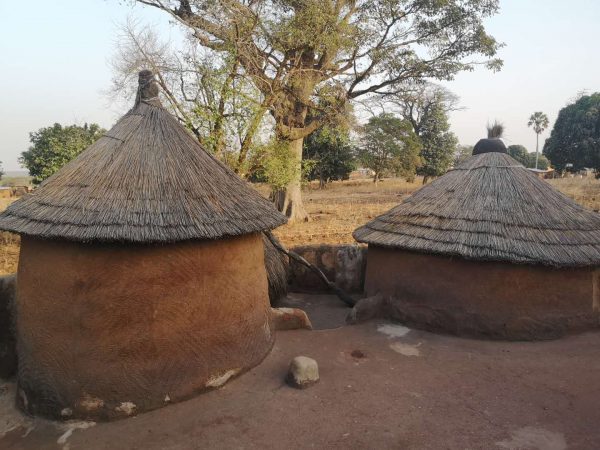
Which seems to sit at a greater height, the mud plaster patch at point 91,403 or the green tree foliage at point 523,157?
the green tree foliage at point 523,157

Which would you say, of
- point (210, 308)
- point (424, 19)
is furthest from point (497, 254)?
point (424, 19)

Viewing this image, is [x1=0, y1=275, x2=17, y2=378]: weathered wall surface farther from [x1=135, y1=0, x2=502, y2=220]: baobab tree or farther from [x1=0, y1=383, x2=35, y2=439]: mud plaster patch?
[x1=135, y1=0, x2=502, y2=220]: baobab tree

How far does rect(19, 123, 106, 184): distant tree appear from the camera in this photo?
13180 millimetres

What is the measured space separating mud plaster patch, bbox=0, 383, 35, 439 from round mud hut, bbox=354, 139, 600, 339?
16.2 ft

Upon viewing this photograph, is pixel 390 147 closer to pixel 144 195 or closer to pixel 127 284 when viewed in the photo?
pixel 144 195

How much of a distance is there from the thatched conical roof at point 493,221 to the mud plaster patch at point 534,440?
2.46 m

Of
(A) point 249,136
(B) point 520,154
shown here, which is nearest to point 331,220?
(A) point 249,136

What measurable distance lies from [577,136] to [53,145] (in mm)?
30313

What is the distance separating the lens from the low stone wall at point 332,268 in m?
9.73

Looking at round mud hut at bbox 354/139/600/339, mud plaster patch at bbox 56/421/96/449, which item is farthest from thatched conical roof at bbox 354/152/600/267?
mud plaster patch at bbox 56/421/96/449

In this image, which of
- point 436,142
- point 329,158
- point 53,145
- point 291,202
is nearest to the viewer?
point 53,145

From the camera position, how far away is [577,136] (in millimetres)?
29141

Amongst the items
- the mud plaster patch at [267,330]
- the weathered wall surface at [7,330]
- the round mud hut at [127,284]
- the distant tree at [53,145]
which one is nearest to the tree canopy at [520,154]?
the distant tree at [53,145]

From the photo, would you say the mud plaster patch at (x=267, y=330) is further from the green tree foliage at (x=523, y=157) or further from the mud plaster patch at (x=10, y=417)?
the green tree foliage at (x=523, y=157)
